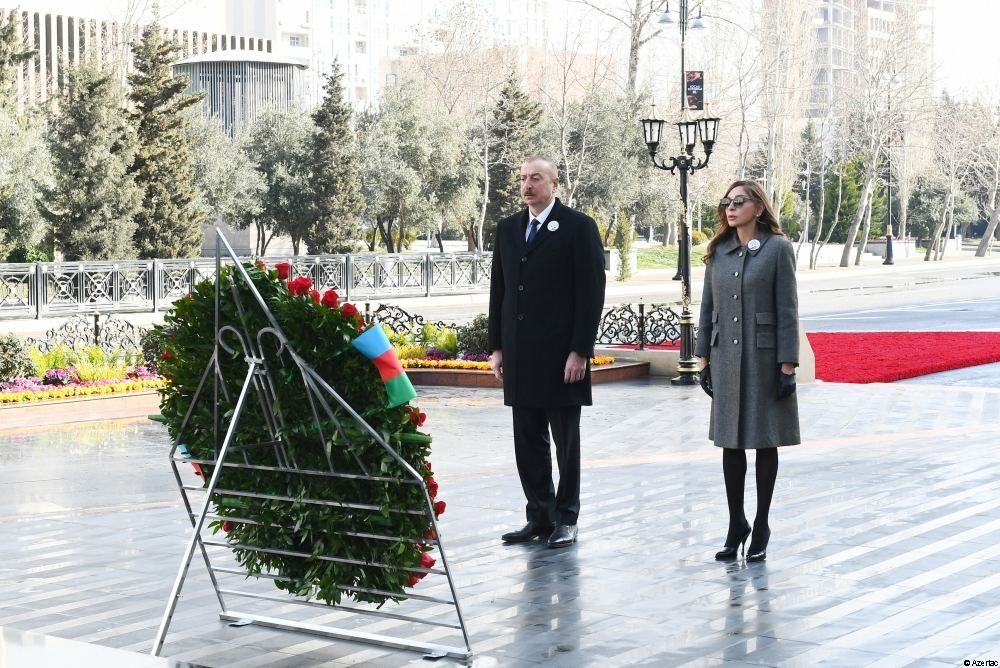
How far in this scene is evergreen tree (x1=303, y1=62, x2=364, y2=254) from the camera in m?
38.7

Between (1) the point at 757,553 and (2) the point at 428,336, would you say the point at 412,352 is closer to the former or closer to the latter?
(2) the point at 428,336

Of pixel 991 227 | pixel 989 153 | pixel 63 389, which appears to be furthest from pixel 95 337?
pixel 989 153

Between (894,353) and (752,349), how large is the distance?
12.4m

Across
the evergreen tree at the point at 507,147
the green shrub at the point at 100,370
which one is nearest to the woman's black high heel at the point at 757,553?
the green shrub at the point at 100,370

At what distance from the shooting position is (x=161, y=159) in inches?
1377

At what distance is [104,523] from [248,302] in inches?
132

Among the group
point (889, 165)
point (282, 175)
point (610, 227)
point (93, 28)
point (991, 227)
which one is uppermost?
point (93, 28)

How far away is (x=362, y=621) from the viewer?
5.17 m

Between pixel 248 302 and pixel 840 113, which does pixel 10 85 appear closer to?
pixel 248 302

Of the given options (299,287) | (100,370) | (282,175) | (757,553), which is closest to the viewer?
(299,287)

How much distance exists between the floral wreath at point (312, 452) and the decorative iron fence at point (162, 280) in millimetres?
18030

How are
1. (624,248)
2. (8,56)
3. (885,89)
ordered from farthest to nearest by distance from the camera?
(885,89)
(624,248)
(8,56)

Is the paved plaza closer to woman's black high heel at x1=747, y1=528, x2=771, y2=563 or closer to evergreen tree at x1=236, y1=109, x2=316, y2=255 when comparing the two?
woman's black high heel at x1=747, y1=528, x2=771, y2=563

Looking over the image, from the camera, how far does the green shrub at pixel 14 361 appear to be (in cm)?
1289
